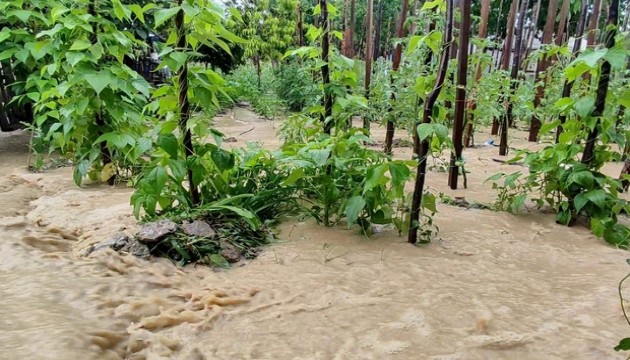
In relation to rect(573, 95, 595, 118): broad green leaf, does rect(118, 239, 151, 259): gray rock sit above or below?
below

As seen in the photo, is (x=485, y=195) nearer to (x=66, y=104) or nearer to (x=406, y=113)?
(x=406, y=113)

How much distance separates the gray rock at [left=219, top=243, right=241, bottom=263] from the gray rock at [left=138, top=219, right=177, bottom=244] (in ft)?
0.84

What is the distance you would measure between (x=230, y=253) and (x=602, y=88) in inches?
90.9

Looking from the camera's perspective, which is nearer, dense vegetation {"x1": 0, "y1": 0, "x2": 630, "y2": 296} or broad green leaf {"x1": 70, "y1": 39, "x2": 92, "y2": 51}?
dense vegetation {"x1": 0, "y1": 0, "x2": 630, "y2": 296}

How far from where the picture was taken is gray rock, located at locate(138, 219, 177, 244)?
6.72 ft

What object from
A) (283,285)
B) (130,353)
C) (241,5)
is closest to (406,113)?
(283,285)

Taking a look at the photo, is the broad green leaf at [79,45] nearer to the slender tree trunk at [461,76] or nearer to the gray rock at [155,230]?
the gray rock at [155,230]

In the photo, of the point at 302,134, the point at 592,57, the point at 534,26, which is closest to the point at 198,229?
the point at 302,134

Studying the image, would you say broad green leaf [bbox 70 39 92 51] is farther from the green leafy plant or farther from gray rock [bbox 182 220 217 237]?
the green leafy plant

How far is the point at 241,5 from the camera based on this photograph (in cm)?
1518

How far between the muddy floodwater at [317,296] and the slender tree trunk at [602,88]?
50 centimetres

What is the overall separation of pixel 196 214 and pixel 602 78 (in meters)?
2.42

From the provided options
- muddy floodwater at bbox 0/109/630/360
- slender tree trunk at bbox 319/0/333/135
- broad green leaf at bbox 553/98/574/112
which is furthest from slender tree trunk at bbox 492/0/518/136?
muddy floodwater at bbox 0/109/630/360

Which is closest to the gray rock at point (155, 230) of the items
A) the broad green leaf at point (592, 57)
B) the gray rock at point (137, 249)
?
the gray rock at point (137, 249)
